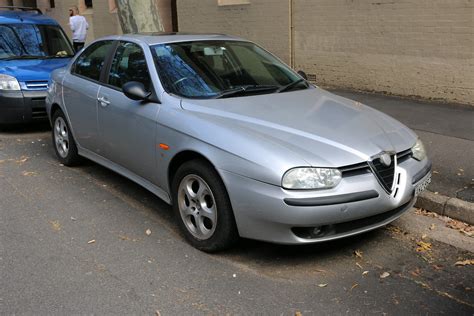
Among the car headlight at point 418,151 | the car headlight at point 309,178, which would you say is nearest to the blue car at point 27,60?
the car headlight at point 309,178

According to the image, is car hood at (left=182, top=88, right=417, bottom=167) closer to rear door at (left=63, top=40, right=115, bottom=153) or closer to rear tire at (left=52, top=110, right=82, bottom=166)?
rear door at (left=63, top=40, right=115, bottom=153)

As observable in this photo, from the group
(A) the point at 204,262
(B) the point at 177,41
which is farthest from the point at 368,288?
(B) the point at 177,41

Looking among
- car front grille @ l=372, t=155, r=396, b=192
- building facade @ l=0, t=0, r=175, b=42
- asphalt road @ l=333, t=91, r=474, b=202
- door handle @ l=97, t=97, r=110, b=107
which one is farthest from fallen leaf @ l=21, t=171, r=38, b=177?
building facade @ l=0, t=0, r=175, b=42

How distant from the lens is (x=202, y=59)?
4.90 m

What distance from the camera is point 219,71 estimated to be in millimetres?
4797

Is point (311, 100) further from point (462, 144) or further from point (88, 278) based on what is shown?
point (462, 144)

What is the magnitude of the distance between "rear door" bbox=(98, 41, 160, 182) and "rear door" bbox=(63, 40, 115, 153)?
0.61 feet

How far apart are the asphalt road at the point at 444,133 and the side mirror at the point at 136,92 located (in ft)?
9.26

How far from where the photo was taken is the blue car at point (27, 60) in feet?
25.2

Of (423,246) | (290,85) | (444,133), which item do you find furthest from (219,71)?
(444,133)

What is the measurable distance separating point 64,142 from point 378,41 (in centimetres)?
578

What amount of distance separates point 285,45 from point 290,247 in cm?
776

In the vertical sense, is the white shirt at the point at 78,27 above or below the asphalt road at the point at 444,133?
above

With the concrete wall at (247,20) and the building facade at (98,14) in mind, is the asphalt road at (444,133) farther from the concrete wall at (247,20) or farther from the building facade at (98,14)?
the building facade at (98,14)
